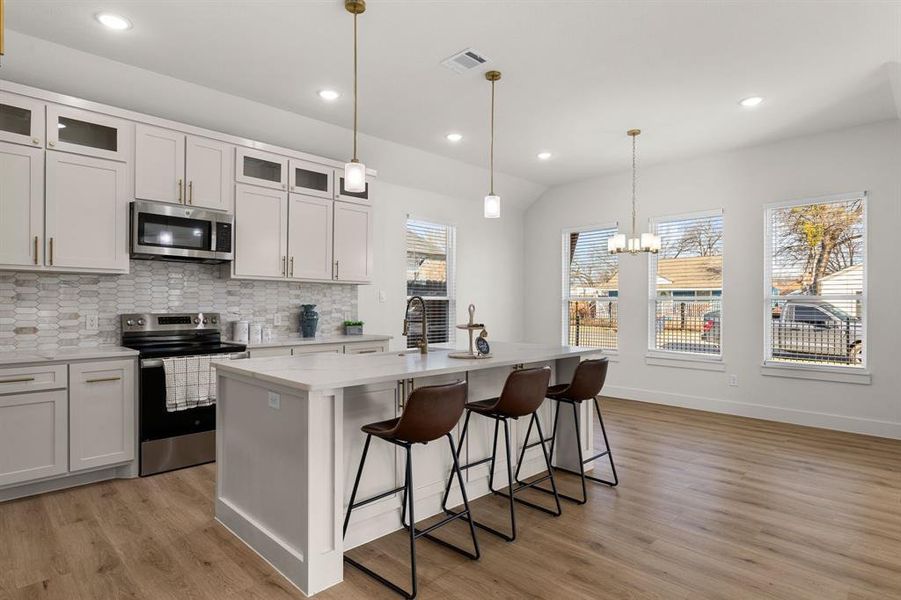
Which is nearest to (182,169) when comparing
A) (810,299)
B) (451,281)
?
(451,281)

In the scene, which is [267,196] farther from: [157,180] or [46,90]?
[46,90]

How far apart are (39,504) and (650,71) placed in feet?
16.3

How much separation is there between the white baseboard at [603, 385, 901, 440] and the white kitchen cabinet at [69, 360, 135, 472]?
543 centimetres

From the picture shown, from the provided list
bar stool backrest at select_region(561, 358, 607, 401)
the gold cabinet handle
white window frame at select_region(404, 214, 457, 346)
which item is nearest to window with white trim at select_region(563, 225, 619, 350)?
white window frame at select_region(404, 214, 457, 346)

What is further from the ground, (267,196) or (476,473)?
(267,196)

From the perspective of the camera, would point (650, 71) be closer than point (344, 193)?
Yes

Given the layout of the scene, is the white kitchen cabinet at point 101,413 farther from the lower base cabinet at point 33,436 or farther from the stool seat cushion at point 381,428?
the stool seat cushion at point 381,428

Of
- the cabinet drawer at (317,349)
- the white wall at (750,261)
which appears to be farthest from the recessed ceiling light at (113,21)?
the white wall at (750,261)

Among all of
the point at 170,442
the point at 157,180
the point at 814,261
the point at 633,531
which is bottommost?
the point at 633,531

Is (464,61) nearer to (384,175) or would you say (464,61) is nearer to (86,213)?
(384,175)

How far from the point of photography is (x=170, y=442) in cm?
371

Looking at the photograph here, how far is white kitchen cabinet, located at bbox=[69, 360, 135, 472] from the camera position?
3344 mm

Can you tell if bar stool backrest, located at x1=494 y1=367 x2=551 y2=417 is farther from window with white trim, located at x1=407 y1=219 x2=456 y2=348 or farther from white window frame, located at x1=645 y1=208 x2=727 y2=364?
white window frame, located at x1=645 y1=208 x2=727 y2=364

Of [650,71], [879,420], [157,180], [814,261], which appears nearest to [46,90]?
[157,180]
